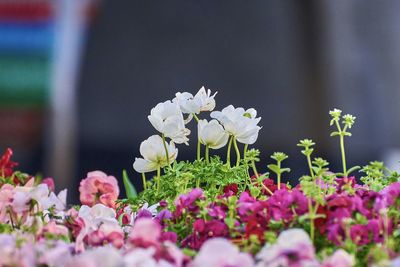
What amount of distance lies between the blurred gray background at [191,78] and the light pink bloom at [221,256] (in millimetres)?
5030

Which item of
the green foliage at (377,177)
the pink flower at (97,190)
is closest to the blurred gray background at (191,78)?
the pink flower at (97,190)

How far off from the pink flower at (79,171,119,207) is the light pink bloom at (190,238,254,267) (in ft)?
1.82

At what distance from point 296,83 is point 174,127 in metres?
5.19

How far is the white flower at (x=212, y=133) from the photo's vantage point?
4.58 feet

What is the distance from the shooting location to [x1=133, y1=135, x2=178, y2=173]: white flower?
1.41m

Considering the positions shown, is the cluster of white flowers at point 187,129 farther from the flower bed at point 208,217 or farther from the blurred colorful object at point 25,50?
the blurred colorful object at point 25,50

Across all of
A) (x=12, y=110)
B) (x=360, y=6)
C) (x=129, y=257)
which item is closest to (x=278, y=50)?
(x=360, y=6)

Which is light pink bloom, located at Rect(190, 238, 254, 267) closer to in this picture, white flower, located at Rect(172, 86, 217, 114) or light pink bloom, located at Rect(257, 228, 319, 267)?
light pink bloom, located at Rect(257, 228, 319, 267)

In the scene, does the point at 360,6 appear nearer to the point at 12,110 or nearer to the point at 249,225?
the point at 12,110

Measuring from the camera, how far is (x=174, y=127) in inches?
54.2

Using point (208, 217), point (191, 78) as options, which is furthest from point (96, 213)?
point (191, 78)

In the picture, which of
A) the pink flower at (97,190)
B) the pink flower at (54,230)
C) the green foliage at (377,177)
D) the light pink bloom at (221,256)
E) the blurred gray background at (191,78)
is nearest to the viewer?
the light pink bloom at (221,256)

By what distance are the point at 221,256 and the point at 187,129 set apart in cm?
42

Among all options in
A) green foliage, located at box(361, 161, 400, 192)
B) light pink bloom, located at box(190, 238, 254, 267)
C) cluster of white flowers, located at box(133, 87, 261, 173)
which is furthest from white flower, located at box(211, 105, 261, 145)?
light pink bloom, located at box(190, 238, 254, 267)
